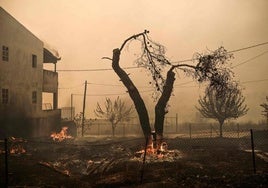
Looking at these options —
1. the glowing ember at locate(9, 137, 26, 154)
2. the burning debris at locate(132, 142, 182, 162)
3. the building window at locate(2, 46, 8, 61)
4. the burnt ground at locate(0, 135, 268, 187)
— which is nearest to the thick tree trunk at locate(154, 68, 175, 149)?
the burning debris at locate(132, 142, 182, 162)

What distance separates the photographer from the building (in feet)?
75.0

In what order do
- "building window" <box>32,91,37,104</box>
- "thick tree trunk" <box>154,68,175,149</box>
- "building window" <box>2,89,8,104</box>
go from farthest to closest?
"building window" <box>32,91,37,104</box>
"building window" <box>2,89,8,104</box>
"thick tree trunk" <box>154,68,175,149</box>

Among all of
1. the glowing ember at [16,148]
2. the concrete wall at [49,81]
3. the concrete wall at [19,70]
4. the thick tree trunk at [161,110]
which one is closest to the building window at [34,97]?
the concrete wall at [19,70]

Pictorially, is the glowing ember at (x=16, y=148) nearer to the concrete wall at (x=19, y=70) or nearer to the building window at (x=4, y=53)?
the concrete wall at (x=19, y=70)

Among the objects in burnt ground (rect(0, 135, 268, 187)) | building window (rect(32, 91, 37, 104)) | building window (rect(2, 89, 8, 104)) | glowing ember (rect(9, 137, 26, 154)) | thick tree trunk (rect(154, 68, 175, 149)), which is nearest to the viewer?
burnt ground (rect(0, 135, 268, 187))

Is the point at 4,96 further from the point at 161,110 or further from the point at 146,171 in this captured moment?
the point at 146,171

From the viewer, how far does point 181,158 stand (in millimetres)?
14961

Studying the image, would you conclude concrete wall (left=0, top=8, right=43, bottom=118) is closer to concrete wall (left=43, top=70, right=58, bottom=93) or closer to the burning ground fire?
concrete wall (left=43, top=70, right=58, bottom=93)

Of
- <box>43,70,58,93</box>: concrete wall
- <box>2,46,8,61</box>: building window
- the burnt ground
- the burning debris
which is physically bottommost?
the burnt ground

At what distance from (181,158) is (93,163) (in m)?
4.24

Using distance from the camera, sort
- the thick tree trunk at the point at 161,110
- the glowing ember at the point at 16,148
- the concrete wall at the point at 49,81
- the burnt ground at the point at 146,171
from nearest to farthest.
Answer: the burnt ground at the point at 146,171 → the thick tree trunk at the point at 161,110 → the glowing ember at the point at 16,148 → the concrete wall at the point at 49,81

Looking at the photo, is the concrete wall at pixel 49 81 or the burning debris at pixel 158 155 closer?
the burning debris at pixel 158 155

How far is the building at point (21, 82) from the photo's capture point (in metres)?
22.9

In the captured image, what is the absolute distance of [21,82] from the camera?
82.4ft
